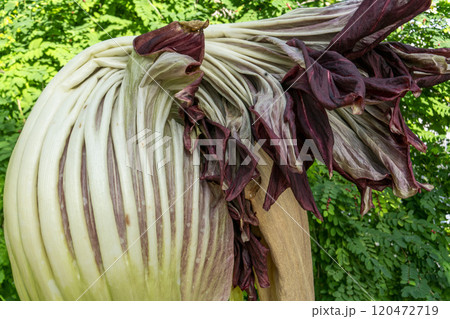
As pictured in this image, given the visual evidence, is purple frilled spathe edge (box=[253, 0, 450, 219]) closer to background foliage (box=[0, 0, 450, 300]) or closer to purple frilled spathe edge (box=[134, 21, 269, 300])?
purple frilled spathe edge (box=[134, 21, 269, 300])

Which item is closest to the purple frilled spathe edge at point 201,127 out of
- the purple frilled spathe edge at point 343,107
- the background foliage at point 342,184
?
the purple frilled spathe edge at point 343,107

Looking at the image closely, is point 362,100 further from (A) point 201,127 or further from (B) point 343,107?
(A) point 201,127

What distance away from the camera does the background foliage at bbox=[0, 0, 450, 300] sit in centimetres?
161

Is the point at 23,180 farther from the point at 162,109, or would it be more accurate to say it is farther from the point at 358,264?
the point at 358,264

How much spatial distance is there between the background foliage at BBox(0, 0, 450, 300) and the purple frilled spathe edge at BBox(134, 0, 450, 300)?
2.45ft

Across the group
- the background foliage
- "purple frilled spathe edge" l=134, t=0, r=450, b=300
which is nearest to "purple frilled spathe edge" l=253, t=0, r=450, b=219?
"purple frilled spathe edge" l=134, t=0, r=450, b=300

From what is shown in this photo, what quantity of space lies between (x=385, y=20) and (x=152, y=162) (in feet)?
1.57

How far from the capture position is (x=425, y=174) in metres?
1.87

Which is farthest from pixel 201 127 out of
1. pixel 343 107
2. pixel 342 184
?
pixel 342 184

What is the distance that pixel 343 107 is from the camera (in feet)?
2.68

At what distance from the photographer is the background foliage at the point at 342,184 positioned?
1.61m

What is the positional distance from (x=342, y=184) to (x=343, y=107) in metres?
0.91

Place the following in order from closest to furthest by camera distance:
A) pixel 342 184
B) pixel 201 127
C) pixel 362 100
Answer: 1. pixel 362 100
2. pixel 201 127
3. pixel 342 184

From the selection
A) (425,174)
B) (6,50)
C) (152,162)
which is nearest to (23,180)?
(152,162)
